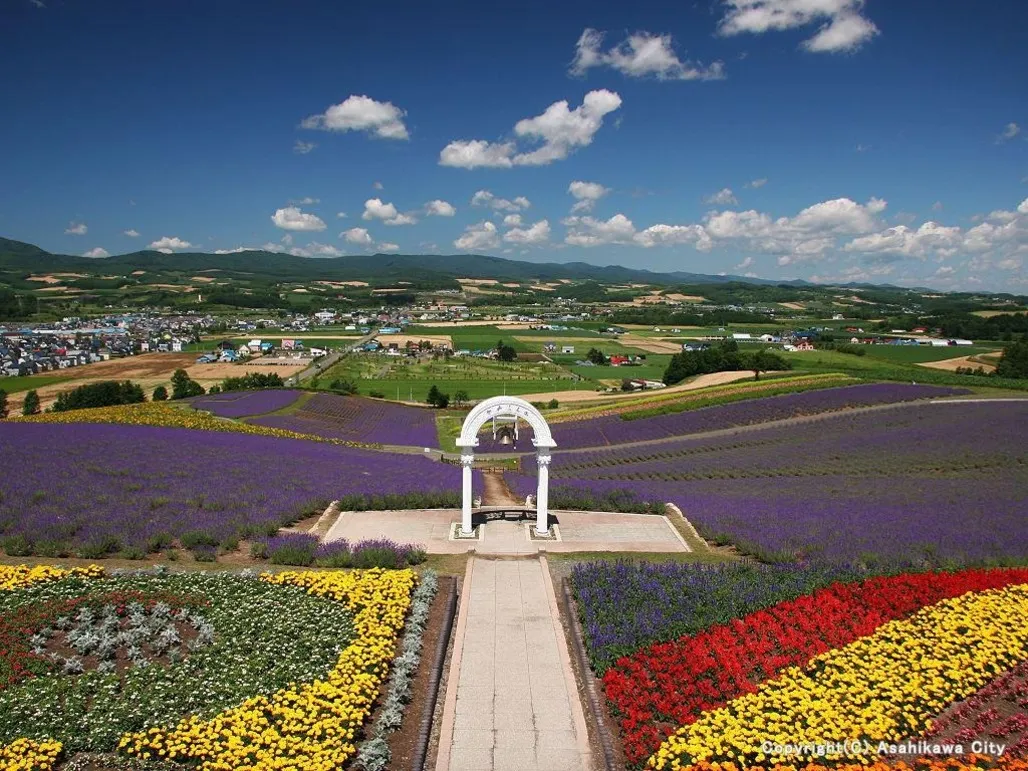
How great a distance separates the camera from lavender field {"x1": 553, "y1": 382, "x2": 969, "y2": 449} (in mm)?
40781

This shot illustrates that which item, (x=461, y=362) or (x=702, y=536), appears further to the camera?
(x=461, y=362)

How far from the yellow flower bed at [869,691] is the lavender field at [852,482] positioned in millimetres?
3605

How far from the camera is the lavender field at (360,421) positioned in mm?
42312

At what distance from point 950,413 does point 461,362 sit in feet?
227

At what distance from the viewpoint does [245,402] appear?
155 feet

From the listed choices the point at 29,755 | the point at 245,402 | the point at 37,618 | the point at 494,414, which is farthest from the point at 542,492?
the point at 245,402

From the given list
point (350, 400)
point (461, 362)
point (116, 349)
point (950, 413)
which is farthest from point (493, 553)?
point (116, 349)

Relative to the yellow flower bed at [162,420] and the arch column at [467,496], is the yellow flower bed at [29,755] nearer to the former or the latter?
the arch column at [467,496]

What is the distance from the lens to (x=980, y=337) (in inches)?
5094

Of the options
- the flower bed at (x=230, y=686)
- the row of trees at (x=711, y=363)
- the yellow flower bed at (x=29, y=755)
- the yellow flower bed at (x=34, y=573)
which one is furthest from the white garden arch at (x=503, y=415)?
the row of trees at (x=711, y=363)

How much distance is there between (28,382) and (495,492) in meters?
78.3

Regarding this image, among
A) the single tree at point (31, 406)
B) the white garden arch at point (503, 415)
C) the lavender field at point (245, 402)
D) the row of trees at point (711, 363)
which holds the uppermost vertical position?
the white garden arch at point (503, 415)

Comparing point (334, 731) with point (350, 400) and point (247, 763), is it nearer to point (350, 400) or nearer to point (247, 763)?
point (247, 763)

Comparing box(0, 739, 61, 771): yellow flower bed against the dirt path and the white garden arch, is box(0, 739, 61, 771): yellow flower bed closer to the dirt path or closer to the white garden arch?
the white garden arch
